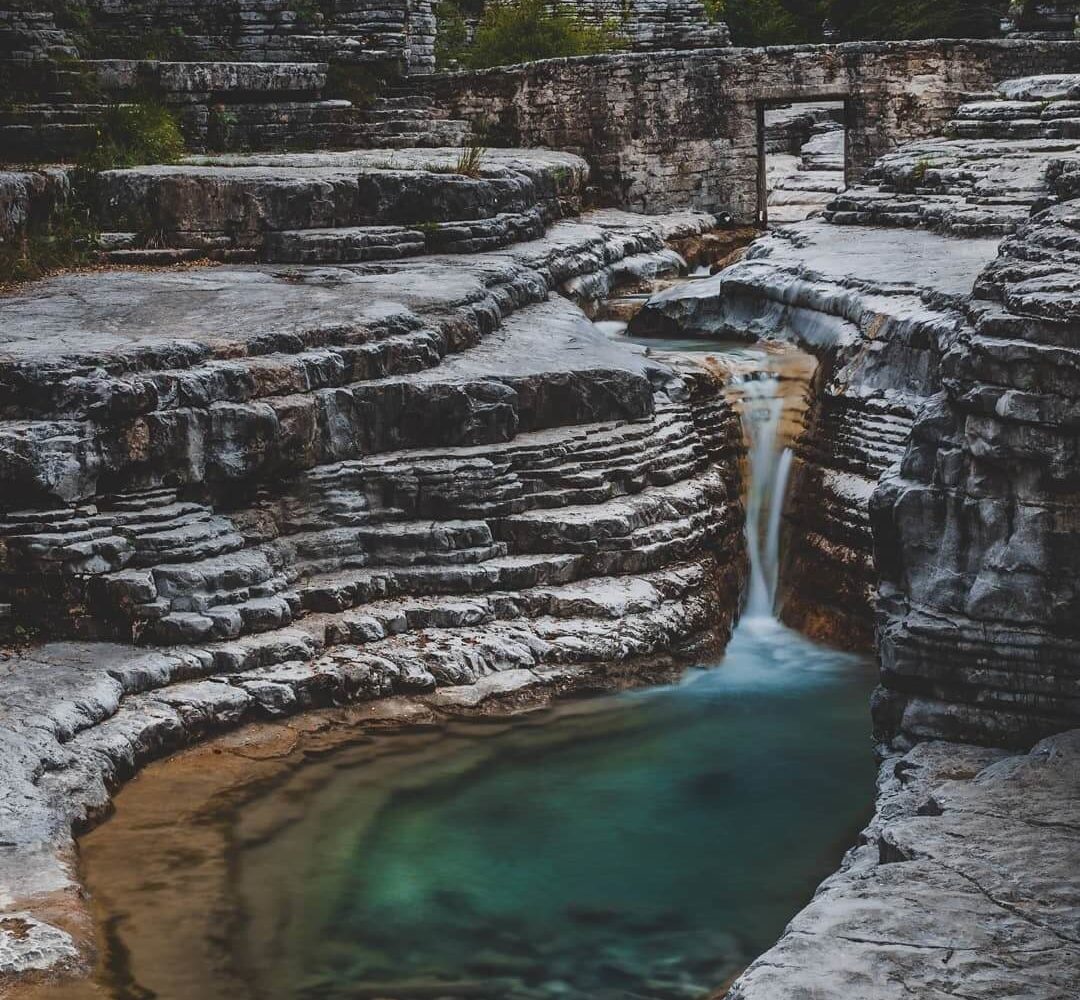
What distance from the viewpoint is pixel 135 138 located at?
14648 millimetres

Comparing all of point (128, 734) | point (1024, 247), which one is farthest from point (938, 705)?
point (128, 734)

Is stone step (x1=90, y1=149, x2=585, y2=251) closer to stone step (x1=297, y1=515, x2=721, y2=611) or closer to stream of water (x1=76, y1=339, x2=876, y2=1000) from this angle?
stone step (x1=297, y1=515, x2=721, y2=611)

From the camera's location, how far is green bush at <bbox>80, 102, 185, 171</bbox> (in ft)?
46.6

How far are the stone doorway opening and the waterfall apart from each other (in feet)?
20.1

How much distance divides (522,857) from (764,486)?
14.2 ft

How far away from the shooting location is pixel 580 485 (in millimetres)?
9703

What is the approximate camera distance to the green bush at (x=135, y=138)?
46.6ft

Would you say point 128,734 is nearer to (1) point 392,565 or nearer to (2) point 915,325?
(1) point 392,565

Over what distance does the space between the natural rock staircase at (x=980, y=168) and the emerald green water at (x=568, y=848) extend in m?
5.95

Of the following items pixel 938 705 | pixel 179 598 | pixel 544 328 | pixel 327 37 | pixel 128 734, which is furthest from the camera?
pixel 327 37

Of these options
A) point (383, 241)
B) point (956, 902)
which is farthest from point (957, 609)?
point (383, 241)

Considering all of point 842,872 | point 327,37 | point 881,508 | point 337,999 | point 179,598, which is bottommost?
point 337,999

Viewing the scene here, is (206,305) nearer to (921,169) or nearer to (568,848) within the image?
(568,848)

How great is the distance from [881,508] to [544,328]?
4.80 meters
